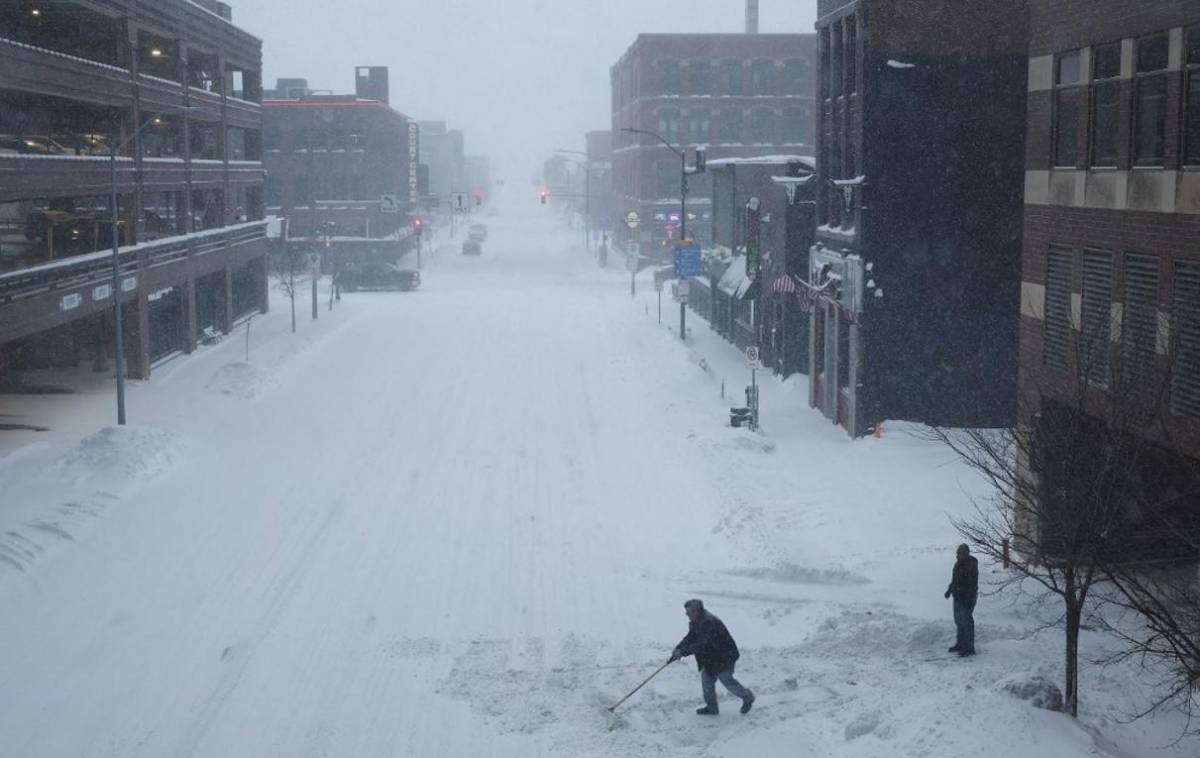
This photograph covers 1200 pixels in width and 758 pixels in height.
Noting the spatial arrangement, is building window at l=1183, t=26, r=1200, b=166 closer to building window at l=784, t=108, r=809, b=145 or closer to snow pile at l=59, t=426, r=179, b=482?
snow pile at l=59, t=426, r=179, b=482

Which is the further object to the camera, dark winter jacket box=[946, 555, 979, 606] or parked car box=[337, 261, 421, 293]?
parked car box=[337, 261, 421, 293]

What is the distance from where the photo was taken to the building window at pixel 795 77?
294 ft

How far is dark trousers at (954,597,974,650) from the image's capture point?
1481cm

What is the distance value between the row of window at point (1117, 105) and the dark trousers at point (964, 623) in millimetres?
5989

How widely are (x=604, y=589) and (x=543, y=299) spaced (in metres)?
45.4

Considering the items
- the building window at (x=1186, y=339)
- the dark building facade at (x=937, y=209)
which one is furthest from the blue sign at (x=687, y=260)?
the building window at (x=1186, y=339)

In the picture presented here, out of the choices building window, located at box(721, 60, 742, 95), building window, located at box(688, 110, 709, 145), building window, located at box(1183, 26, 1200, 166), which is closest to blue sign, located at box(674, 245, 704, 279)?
building window, located at box(1183, 26, 1200, 166)

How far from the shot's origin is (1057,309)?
18781 millimetres

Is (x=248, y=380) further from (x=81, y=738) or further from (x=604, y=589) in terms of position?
(x=81, y=738)

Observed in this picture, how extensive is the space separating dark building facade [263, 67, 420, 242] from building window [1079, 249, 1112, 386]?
3166 inches

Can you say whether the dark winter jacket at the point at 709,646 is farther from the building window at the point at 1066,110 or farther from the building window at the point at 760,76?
the building window at the point at 760,76

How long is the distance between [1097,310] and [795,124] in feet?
246

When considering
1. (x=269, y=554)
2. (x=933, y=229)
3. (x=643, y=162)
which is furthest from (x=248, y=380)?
(x=643, y=162)

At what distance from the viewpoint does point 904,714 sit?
1270cm
